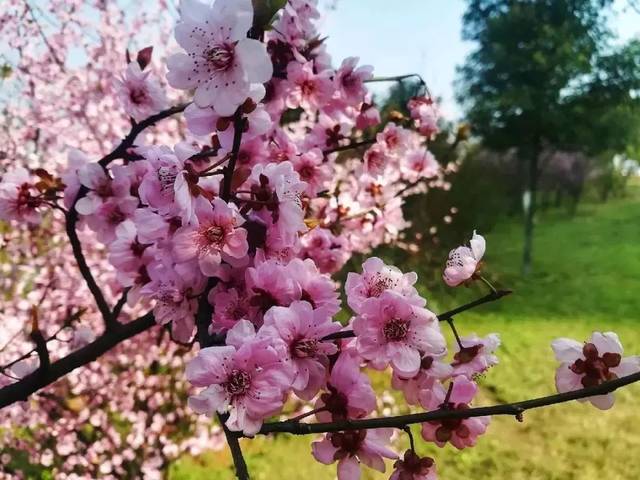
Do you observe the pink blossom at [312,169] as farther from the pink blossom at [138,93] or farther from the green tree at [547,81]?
the green tree at [547,81]

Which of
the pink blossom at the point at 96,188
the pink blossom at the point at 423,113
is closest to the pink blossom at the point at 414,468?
the pink blossom at the point at 96,188

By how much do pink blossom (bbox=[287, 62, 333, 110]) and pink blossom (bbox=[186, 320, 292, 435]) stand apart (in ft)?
1.82

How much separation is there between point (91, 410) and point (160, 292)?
2.24 metres

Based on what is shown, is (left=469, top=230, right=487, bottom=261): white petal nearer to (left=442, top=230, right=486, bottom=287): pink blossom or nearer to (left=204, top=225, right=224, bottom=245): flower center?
(left=442, top=230, right=486, bottom=287): pink blossom

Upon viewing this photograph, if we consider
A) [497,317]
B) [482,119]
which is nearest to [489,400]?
[497,317]

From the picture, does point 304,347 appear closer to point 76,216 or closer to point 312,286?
point 312,286

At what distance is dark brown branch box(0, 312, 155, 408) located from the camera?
87cm

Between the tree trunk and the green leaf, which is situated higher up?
the green leaf

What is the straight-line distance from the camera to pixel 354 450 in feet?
2.17

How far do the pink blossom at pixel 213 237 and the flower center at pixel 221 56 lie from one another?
0.13m

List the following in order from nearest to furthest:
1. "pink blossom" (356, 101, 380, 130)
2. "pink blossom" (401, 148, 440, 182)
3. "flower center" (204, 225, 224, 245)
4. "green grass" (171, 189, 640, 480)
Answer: "flower center" (204, 225, 224, 245) < "pink blossom" (356, 101, 380, 130) < "pink blossom" (401, 148, 440, 182) < "green grass" (171, 189, 640, 480)

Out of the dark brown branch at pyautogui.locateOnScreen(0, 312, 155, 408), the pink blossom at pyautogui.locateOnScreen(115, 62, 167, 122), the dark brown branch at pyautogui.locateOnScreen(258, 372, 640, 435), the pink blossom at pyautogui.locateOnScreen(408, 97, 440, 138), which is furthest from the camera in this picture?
the pink blossom at pyautogui.locateOnScreen(408, 97, 440, 138)

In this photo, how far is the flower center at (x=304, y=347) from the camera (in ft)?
1.93

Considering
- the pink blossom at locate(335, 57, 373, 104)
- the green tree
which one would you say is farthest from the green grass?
the pink blossom at locate(335, 57, 373, 104)
